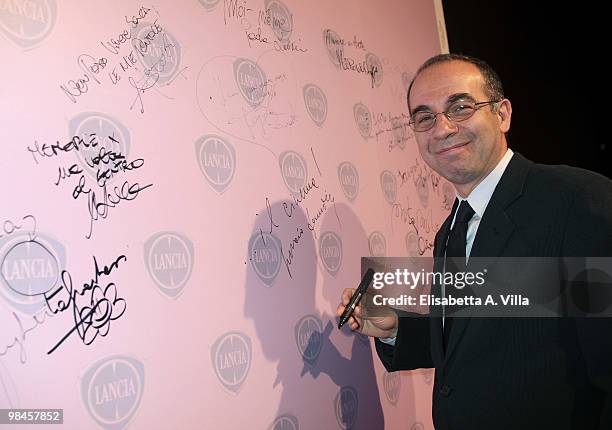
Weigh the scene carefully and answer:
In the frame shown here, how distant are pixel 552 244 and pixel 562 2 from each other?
111 inches

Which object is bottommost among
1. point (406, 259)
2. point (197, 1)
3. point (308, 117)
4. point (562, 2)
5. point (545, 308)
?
point (545, 308)

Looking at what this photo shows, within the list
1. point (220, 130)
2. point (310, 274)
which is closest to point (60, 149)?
point (220, 130)

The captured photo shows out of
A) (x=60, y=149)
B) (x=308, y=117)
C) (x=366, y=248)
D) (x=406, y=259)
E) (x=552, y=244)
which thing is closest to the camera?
(x=60, y=149)

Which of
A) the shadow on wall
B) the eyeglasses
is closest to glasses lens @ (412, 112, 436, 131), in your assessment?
the eyeglasses

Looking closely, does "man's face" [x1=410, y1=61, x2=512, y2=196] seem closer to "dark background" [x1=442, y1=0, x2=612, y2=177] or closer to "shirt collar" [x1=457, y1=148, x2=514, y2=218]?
"shirt collar" [x1=457, y1=148, x2=514, y2=218]

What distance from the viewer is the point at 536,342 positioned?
31.5 inches

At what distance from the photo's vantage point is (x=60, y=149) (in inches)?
26.5

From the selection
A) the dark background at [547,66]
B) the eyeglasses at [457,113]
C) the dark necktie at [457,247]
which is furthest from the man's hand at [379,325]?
the dark background at [547,66]

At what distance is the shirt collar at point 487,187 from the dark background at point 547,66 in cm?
134

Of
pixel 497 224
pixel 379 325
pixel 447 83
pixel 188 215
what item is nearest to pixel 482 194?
pixel 497 224

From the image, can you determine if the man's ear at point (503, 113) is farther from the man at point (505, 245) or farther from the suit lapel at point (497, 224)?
the suit lapel at point (497, 224)

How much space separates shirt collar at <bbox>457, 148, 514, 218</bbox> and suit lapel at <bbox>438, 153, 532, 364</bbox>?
0.17 feet

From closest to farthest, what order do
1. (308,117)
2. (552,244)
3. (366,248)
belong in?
(552,244) → (308,117) → (366,248)

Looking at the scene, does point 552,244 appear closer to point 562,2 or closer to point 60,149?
point 60,149
